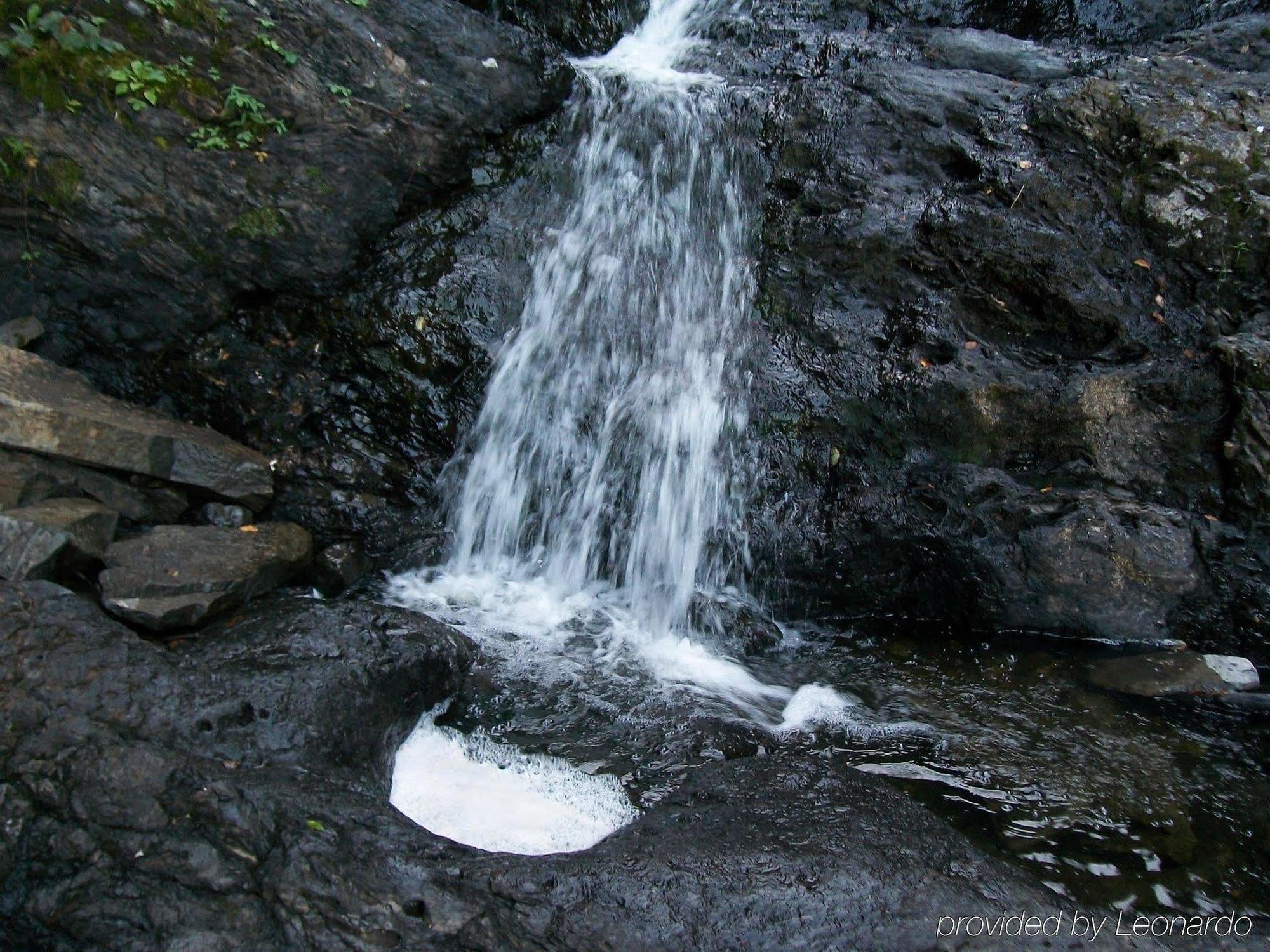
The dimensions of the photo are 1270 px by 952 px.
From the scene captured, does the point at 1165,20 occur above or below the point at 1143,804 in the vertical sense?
above

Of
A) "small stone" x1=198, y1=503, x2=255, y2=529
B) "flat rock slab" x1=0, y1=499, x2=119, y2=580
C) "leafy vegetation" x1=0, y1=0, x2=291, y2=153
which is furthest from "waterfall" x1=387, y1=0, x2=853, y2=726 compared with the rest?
"leafy vegetation" x1=0, y1=0, x2=291, y2=153

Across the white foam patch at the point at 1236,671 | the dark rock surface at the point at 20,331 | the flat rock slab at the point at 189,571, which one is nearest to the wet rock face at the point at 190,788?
the flat rock slab at the point at 189,571

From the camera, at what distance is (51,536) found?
391 centimetres

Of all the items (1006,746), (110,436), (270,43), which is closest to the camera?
(1006,746)

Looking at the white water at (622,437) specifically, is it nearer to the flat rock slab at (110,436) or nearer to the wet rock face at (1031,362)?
the wet rock face at (1031,362)

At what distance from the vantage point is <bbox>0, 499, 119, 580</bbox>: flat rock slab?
379cm

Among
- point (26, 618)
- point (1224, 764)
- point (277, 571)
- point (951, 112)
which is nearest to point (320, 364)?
point (277, 571)

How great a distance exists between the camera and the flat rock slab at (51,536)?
379cm

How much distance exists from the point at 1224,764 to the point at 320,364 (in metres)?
5.79

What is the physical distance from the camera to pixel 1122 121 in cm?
596

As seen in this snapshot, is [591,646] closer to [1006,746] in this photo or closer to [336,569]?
[336,569]

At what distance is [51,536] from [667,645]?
3.25m

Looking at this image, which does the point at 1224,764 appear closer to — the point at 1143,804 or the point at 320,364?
the point at 1143,804

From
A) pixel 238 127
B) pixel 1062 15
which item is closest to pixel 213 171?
pixel 238 127
